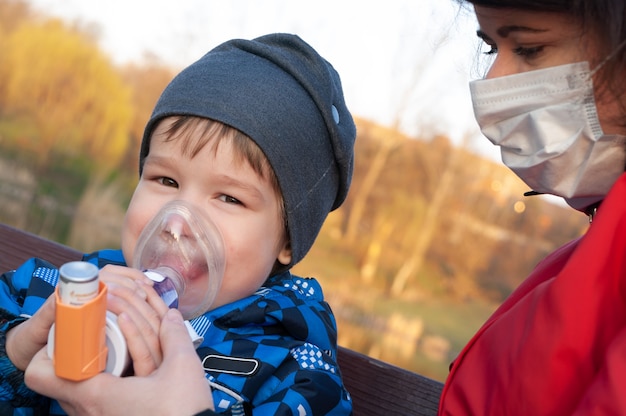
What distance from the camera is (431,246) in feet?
45.3

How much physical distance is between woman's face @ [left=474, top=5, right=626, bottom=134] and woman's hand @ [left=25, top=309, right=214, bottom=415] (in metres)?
0.98

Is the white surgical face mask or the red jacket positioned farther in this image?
the white surgical face mask

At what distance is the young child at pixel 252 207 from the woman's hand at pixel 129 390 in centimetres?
33

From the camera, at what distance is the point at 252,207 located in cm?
193

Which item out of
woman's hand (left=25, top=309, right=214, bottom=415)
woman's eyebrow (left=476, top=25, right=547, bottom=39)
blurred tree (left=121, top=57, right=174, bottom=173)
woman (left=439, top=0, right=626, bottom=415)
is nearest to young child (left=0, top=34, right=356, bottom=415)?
woman's hand (left=25, top=309, right=214, bottom=415)

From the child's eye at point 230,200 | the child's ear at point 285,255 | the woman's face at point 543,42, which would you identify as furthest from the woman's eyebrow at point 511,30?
the child's ear at point 285,255

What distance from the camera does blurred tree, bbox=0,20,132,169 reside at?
13469mm

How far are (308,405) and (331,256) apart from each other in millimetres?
11887

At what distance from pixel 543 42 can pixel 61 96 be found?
13.4 meters

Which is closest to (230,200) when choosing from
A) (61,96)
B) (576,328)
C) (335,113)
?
(335,113)

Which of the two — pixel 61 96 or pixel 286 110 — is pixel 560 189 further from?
pixel 61 96

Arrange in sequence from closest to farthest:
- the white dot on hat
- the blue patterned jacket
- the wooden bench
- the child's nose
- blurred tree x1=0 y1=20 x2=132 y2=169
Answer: the blue patterned jacket → the child's nose → the wooden bench → the white dot on hat → blurred tree x1=0 y1=20 x2=132 y2=169

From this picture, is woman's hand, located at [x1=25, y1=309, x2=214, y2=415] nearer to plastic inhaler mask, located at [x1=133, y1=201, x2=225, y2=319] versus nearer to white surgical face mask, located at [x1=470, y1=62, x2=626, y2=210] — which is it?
plastic inhaler mask, located at [x1=133, y1=201, x2=225, y2=319]

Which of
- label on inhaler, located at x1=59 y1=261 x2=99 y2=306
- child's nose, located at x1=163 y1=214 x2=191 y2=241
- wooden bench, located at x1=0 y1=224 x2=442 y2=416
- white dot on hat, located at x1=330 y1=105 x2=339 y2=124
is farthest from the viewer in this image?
white dot on hat, located at x1=330 y1=105 x2=339 y2=124
